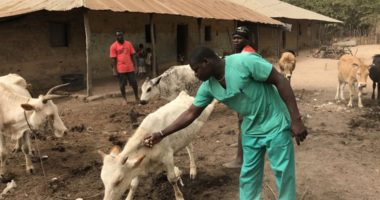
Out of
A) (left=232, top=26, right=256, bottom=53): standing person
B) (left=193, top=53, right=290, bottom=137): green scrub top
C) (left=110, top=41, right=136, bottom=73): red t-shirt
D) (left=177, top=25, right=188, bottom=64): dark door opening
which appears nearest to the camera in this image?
(left=193, top=53, right=290, bottom=137): green scrub top

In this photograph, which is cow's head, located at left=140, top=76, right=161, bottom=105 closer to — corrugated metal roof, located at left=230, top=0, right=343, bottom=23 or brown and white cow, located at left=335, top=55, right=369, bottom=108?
brown and white cow, located at left=335, top=55, right=369, bottom=108

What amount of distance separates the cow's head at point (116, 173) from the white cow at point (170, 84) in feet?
18.1

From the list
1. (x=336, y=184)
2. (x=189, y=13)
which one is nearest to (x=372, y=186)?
(x=336, y=184)

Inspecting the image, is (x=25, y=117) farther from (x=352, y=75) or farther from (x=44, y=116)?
(x=352, y=75)

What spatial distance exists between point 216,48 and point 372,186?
18.4 meters

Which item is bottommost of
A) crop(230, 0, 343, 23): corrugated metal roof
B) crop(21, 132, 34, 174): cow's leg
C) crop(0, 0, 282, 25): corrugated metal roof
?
crop(21, 132, 34, 174): cow's leg

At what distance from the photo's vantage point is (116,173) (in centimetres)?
386

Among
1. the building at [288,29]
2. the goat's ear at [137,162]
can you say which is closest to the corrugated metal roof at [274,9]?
the building at [288,29]

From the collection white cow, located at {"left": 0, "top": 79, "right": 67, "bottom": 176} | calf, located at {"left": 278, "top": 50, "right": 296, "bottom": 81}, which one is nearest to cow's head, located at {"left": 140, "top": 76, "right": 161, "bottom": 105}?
white cow, located at {"left": 0, "top": 79, "right": 67, "bottom": 176}

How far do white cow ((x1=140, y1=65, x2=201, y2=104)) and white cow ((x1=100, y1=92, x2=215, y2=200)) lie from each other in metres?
3.72

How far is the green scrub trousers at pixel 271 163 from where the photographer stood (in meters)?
3.34

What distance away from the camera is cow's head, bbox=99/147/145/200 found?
3842 millimetres

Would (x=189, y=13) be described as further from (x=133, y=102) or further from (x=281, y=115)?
(x=281, y=115)

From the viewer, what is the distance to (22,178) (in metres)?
6.09
